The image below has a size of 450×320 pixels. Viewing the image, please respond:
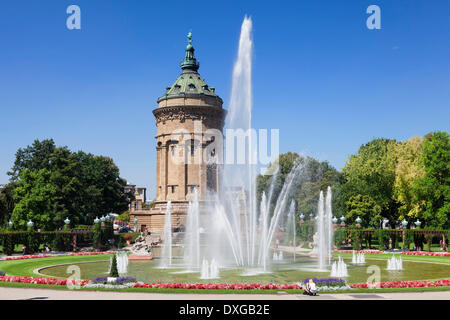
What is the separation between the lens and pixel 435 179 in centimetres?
4647

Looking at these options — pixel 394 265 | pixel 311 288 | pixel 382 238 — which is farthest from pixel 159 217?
pixel 311 288

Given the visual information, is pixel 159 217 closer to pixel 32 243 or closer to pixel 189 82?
pixel 189 82

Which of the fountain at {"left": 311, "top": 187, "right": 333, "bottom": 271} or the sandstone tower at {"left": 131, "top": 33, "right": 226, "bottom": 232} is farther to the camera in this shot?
the sandstone tower at {"left": 131, "top": 33, "right": 226, "bottom": 232}

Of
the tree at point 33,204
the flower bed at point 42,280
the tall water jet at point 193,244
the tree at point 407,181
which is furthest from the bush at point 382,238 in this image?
the tree at point 33,204

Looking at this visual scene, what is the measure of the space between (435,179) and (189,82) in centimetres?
4104

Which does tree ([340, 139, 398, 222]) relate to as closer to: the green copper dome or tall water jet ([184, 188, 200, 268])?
the green copper dome

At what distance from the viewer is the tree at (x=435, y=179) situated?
4584 cm

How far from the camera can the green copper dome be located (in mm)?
71562

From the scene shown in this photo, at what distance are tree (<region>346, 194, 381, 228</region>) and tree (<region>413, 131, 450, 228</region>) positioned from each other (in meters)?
8.00

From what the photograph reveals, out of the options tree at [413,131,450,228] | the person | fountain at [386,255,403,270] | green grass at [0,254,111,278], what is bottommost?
green grass at [0,254,111,278]

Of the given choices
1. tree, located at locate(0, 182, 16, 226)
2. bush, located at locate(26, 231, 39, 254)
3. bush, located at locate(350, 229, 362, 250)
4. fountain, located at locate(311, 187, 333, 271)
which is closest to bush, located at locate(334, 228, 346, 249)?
bush, located at locate(350, 229, 362, 250)

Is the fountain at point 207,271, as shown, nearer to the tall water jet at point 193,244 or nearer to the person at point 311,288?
the tall water jet at point 193,244

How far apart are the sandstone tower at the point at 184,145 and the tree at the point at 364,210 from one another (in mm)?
23498
